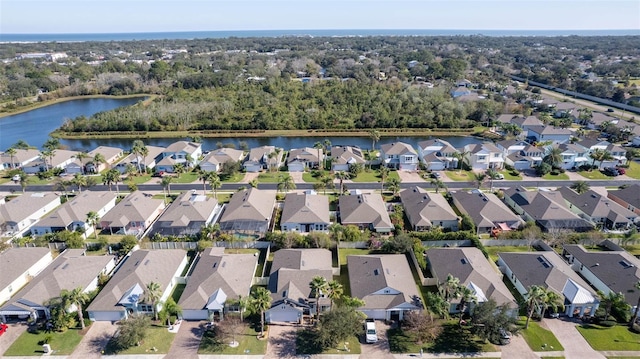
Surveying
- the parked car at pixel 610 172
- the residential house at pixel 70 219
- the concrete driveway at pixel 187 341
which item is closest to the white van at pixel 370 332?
the concrete driveway at pixel 187 341

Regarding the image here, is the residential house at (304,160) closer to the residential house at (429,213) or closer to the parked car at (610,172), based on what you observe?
the residential house at (429,213)

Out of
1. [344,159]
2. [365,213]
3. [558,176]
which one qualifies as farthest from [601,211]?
[344,159]

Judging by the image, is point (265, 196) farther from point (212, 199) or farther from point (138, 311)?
point (138, 311)

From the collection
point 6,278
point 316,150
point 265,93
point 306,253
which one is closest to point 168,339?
point 306,253

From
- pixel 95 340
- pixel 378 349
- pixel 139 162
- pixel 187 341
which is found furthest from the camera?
pixel 139 162

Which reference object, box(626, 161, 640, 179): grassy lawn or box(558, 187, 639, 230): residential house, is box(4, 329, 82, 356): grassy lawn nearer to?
box(558, 187, 639, 230): residential house

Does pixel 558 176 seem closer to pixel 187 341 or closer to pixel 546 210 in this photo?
pixel 546 210
